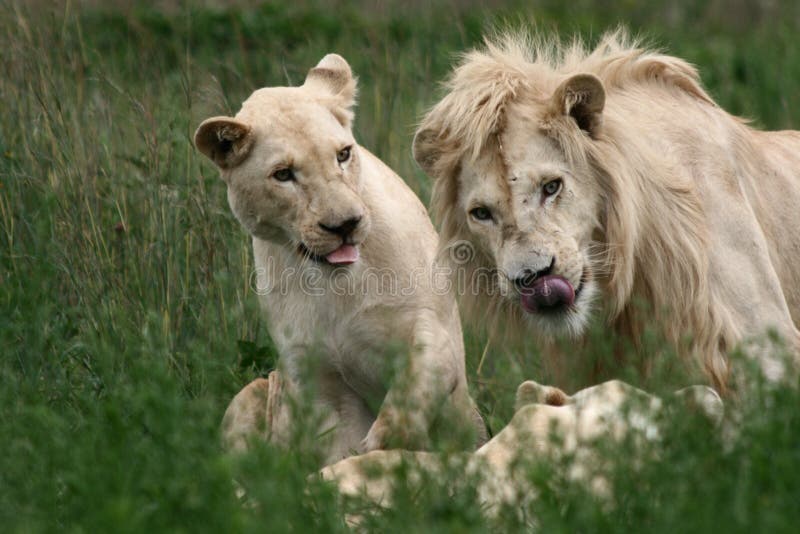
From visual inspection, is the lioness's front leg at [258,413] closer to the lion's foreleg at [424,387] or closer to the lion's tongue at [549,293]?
the lion's foreleg at [424,387]

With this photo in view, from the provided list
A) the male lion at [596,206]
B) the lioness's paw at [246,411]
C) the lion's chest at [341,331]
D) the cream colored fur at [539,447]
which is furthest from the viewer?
the lioness's paw at [246,411]

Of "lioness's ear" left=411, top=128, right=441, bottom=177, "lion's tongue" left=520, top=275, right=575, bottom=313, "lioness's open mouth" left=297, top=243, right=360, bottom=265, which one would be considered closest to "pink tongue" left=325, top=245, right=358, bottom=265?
"lioness's open mouth" left=297, top=243, right=360, bottom=265

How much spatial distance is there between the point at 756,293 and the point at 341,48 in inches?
178

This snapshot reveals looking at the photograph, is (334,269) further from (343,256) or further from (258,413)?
(258,413)

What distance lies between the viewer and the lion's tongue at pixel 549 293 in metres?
4.46

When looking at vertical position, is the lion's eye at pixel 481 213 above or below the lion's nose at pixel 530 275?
above

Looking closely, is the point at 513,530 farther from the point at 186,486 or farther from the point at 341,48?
the point at 341,48

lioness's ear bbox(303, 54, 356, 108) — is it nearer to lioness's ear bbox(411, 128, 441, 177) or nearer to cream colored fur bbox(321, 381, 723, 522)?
lioness's ear bbox(411, 128, 441, 177)

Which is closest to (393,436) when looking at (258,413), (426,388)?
(426,388)

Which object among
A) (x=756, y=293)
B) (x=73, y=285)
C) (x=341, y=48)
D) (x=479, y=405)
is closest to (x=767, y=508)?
(x=756, y=293)

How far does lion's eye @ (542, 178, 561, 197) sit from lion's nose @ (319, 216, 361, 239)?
1.99ft

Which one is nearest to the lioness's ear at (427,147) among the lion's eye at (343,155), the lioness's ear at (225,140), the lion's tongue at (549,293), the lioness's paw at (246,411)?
the lion's eye at (343,155)

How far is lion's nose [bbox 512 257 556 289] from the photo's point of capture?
4.45 m

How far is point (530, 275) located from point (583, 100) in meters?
0.63
